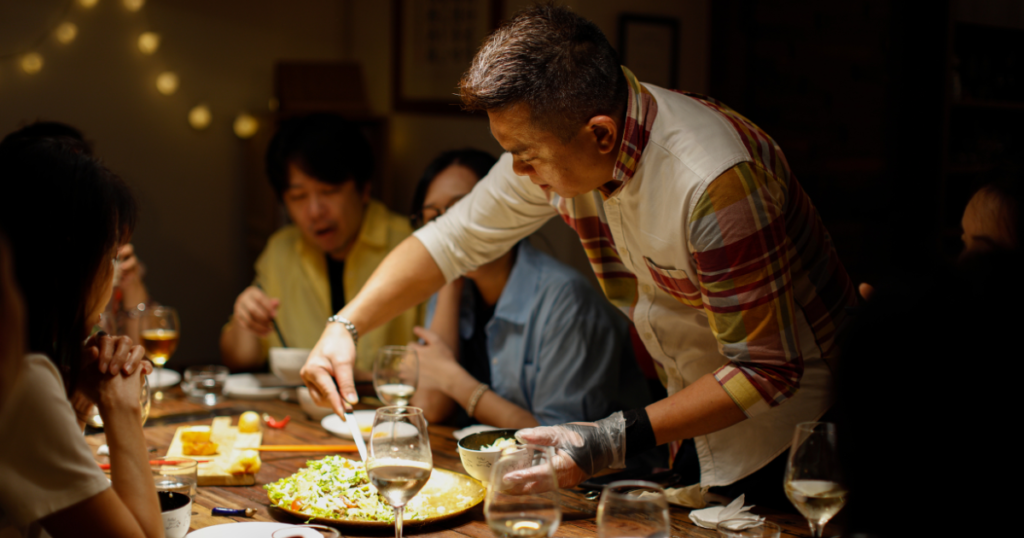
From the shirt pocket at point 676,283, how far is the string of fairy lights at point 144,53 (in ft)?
10.2

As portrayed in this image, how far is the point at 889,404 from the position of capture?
0.70 metres

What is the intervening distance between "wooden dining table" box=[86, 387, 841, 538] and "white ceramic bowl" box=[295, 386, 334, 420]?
0.02m

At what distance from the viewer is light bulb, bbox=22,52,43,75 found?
3508 mm

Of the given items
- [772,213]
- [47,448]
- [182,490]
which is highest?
[772,213]

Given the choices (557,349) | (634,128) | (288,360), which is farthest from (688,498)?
(288,360)

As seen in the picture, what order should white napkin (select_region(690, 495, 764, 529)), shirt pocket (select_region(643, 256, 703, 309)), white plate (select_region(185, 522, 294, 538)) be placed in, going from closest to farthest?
white plate (select_region(185, 522, 294, 538)), white napkin (select_region(690, 495, 764, 529)), shirt pocket (select_region(643, 256, 703, 309))

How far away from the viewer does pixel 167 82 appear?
12.9 ft

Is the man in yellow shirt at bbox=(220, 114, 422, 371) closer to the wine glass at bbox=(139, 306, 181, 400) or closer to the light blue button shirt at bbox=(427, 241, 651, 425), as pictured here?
the wine glass at bbox=(139, 306, 181, 400)

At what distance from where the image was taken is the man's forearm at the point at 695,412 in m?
1.27

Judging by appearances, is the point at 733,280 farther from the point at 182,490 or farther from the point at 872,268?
the point at 872,268

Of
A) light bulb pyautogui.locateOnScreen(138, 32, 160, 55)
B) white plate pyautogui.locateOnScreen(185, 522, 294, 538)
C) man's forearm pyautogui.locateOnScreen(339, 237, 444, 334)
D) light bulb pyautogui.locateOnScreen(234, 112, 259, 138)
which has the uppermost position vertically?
light bulb pyautogui.locateOnScreen(138, 32, 160, 55)

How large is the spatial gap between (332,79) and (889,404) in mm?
3473

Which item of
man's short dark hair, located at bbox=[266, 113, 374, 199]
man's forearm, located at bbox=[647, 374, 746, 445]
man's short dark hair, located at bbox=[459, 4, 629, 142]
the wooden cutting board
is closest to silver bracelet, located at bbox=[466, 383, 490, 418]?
the wooden cutting board

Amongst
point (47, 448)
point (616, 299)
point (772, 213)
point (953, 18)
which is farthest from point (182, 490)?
point (953, 18)
